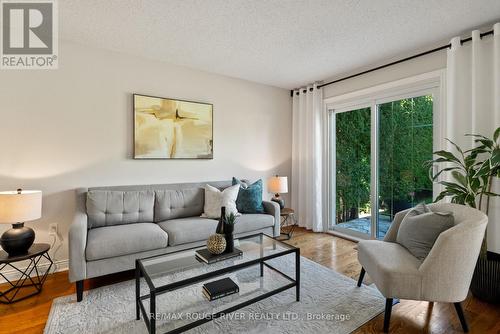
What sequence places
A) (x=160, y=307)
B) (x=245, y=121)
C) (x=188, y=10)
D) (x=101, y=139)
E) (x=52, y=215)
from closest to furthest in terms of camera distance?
(x=160, y=307)
(x=188, y=10)
(x=52, y=215)
(x=101, y=139)
(x=245, y=121)

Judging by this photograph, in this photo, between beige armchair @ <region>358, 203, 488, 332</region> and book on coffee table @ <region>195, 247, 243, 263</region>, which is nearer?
beige armchair @ <region>358, 203, 488, 332</region>

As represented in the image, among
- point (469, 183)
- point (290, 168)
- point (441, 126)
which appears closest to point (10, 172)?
point (290, 168)

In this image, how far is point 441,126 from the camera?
2686mm

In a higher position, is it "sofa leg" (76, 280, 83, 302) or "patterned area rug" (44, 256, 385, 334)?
"sofa leg" (76, 280, 83, 302)

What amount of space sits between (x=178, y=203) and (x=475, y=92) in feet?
10.8

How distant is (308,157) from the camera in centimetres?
405

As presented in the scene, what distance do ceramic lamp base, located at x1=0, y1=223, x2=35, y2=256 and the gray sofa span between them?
14.6 inches

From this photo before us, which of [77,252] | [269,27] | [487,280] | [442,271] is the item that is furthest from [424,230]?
[77,252]

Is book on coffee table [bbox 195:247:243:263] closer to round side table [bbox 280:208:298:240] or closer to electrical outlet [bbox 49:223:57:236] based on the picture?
electrical outlet [bbox 49:223:57:236]

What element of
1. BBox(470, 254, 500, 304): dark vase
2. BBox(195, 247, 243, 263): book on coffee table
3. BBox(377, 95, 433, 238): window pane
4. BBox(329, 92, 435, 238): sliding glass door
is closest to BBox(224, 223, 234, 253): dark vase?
BBox(195, 247, 243, 263): book on coffee table

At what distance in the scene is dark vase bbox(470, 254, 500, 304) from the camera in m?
1.98

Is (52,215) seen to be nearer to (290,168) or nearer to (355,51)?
(290,168)

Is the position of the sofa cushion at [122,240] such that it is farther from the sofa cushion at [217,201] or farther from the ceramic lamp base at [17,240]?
the sofa cushion at [217,201]

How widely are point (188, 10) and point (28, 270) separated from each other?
2939 millimetres
